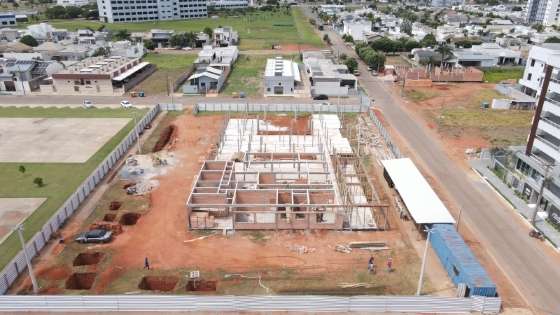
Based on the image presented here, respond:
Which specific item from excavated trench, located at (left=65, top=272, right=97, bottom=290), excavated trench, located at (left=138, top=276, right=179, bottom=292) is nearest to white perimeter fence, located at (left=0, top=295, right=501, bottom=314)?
excavated trench, located at (left=138, top=276, right=179, bottom=292)

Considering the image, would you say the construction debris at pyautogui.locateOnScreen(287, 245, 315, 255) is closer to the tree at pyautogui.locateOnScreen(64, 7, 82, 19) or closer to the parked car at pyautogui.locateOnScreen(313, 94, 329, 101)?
the parked car at pyautogui.locateOnScreen(313, 94, 329, 101)

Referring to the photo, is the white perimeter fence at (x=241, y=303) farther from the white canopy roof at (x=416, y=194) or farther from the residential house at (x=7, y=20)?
the residential house at (x=7, y=20)

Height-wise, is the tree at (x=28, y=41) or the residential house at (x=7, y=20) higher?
the residential house at (x=7, y=20)

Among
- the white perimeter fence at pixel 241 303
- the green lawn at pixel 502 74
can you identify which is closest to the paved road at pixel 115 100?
the green lawn at pixel 502 74

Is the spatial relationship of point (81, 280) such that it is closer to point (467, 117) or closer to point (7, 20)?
point (467, 117)

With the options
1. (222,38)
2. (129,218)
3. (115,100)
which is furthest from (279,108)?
(222,38)

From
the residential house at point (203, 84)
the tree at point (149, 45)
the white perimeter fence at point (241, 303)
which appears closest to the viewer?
the white perimeter fence at point (241, 303)
